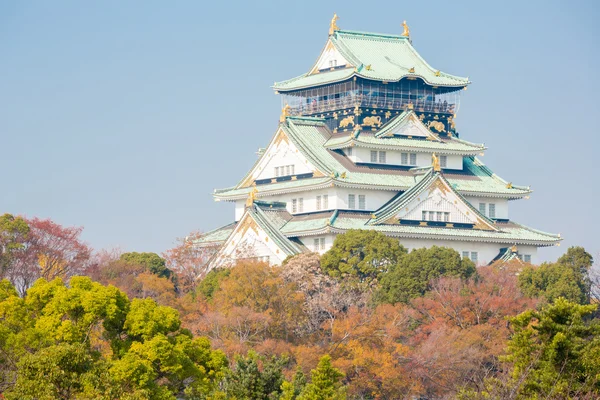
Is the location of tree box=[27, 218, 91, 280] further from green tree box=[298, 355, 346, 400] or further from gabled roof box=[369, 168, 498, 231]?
green tree box=[298, 355, 346, 400]

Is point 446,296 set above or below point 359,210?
below

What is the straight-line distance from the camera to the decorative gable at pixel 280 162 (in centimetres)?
9169

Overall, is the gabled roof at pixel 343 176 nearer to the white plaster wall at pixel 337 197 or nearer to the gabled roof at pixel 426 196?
the white plaster wall at pixel 337 197

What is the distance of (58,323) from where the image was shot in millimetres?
54312

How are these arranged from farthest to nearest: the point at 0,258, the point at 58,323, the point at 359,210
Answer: the point at 359,210 < the point at 0,258 < the point at 58,323

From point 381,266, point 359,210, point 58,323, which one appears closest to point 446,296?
point 381,266

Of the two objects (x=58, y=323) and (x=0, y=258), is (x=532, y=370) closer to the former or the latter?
(x=58, y=323)

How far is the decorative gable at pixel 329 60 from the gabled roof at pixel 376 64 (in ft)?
0.97

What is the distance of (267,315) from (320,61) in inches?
1174

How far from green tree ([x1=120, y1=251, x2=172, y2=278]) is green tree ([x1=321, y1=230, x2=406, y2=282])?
9.89 meters

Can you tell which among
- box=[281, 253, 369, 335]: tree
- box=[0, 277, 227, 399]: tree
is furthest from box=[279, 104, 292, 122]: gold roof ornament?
box=[0, 277, 227, 399]: tree

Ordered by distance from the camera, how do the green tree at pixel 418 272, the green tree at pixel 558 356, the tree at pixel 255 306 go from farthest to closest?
the green tree at pixel 418 272
the tree at pixel 255 306
the green tree at pixel 558 356

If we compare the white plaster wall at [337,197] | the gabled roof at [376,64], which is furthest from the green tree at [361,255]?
the gabled roof at [376,64]

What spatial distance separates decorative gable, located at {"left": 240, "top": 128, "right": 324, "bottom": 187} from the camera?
3610 inches
